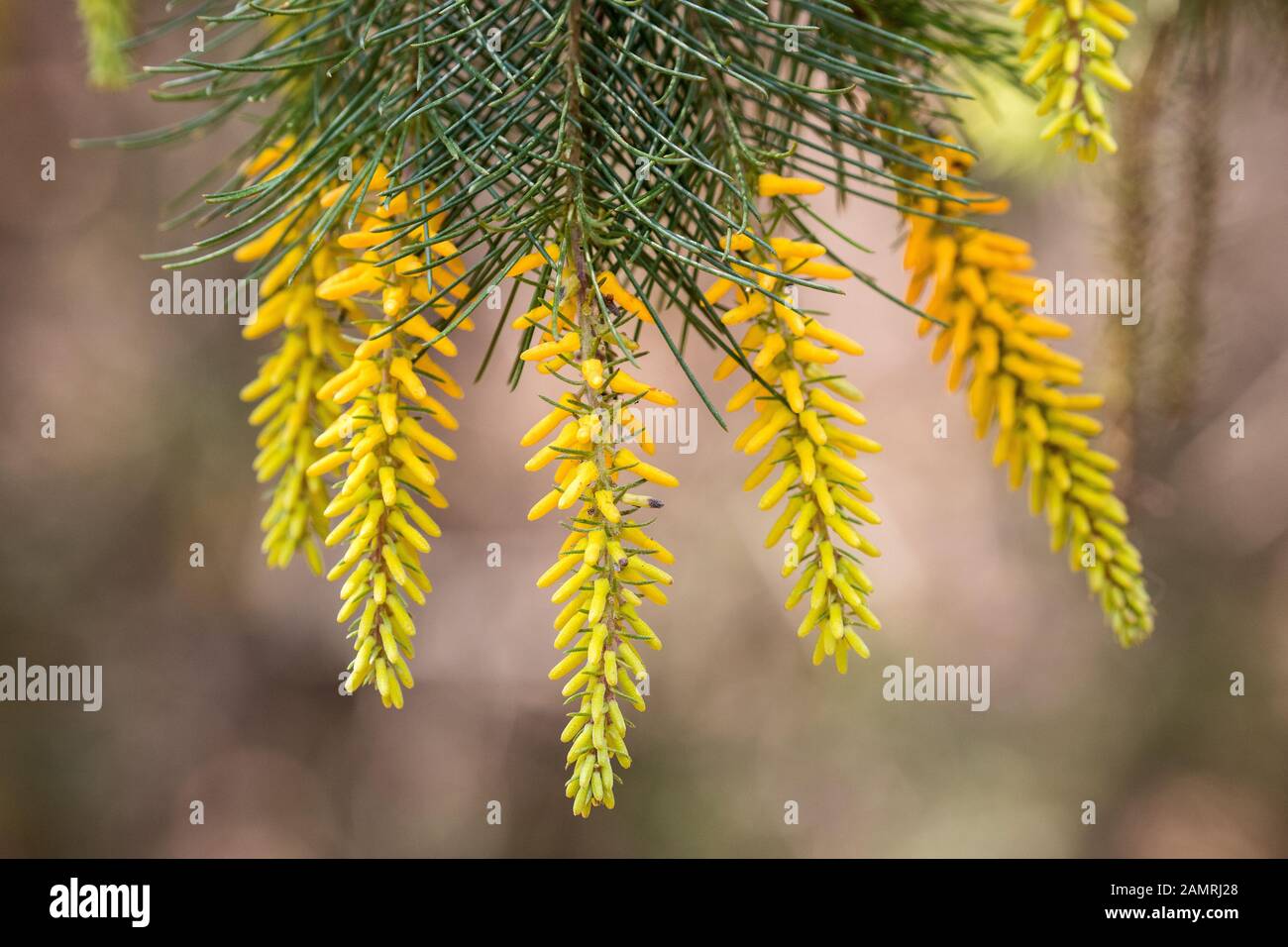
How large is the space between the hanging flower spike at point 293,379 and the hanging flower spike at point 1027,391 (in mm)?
181

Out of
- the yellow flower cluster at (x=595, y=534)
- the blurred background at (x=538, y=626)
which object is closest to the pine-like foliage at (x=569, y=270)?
the yellow flower cluster at (x=595, y=534)

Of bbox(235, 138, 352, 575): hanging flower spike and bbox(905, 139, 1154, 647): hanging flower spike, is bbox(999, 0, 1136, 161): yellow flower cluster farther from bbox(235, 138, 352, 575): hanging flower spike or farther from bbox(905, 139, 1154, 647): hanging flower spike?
bbox(235, 138, 352, 575): hanging flower spike

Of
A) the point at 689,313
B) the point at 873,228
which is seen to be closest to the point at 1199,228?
the point at 689,313

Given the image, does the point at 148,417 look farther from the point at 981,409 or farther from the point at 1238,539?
the point at 1238,539

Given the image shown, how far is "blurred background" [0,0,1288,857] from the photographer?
1223mm

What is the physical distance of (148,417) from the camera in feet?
4.14

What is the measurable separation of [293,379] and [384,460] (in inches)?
3.3

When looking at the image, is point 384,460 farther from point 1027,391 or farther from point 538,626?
point 538,626

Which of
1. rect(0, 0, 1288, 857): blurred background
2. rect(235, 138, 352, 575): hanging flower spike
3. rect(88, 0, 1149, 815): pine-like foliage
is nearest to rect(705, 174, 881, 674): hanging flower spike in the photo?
rect(88, 0, 1149, 815): pine-like foliage

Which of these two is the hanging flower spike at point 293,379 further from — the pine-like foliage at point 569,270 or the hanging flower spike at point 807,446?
the hanging flower spike at point 807,446

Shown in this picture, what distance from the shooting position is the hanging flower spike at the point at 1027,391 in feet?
0.86

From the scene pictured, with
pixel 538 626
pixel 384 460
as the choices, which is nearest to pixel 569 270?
pixel 384 460

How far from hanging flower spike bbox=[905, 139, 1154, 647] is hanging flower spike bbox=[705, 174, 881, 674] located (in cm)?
7

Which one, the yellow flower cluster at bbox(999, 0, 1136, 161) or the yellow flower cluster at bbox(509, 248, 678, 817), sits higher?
the yellow flower cluster at bbox(999, 0, 1136, 161)
